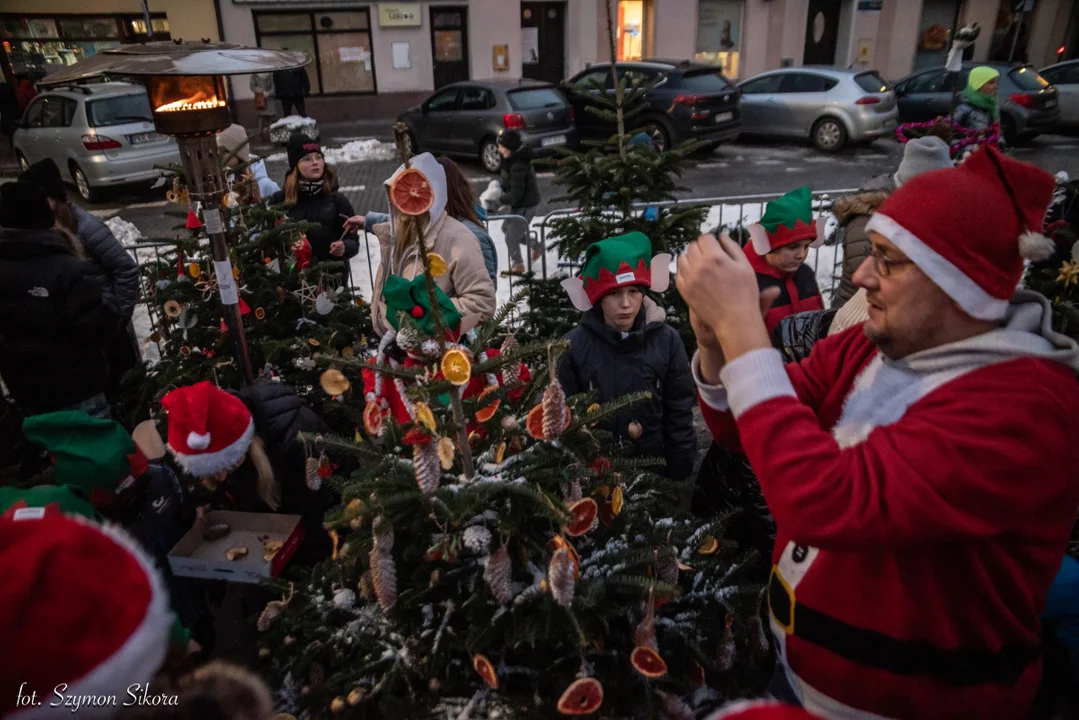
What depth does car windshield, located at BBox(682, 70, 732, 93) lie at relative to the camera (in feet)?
44.3

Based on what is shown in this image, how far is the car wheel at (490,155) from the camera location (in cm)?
1315

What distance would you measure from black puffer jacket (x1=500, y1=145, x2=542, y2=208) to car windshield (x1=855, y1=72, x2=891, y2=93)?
9.30 m

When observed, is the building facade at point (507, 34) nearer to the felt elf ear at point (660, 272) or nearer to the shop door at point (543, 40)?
the shop door at point (543, 40)

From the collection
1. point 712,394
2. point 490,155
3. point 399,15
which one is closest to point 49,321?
point 712,394

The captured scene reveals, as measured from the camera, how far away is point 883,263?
1.33m

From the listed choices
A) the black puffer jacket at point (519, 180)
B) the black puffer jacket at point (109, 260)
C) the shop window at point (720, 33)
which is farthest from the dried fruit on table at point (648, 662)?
the shop window at point (720, 33)

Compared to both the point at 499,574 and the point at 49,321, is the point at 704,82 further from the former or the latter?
the point at 499,574

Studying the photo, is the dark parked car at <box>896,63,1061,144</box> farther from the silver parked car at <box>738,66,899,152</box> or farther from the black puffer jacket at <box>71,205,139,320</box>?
the black puffer jacket at <box>71,205,139,320</box>

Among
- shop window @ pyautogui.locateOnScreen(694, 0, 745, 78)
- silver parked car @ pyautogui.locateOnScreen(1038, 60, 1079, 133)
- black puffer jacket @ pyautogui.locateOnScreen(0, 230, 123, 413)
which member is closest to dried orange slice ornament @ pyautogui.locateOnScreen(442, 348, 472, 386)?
black puffer jacket @ pyautogui.locateOnScreen(0, 230, 123, 413)

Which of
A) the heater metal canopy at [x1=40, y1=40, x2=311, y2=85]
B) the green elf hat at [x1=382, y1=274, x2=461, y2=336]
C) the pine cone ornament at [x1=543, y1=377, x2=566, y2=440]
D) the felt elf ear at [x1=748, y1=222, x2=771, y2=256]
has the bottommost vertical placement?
the pine cone ornament at [x1=543, y1=377, x2=566, y2=440]

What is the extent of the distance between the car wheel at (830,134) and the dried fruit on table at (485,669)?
14682 mm

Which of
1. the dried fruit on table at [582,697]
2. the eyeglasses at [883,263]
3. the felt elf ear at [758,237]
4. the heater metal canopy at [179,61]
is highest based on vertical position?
the heater metal canopy at [179,61]

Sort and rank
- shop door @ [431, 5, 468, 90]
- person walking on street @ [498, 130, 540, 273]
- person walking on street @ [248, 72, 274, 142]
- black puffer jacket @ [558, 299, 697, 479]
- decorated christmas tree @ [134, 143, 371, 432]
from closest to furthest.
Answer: black puffer jacket @ [558, 299, 697, 479], decorated christmas tree @ [134, 143, 371, 432], person walking on street @ [498, 130, 540, 273], person walking on street @ [248, 72, 274, 142], shop door @ [431, 5, 468, 90]

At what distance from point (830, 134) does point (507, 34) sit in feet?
31.1
